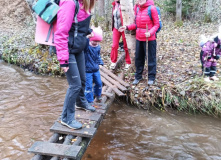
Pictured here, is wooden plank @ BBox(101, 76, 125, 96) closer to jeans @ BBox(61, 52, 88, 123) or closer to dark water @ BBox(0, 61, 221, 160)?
dark water @ BBox(0, 61, 221, 160)

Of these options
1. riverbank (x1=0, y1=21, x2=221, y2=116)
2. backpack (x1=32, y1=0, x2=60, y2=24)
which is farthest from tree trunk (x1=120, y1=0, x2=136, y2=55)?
backpack (x1=32, y1=0, x2=60, y2=24)

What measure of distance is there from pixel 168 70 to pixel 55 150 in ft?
13.8

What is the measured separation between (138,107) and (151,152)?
1.56 metres

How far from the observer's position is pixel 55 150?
2.82 metres

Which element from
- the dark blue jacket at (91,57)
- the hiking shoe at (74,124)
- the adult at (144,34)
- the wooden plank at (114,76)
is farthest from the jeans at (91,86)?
the adult at (144,34)

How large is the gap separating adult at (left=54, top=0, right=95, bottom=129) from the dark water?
4.15 ft

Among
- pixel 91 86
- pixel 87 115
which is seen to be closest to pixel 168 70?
pixel 91 86

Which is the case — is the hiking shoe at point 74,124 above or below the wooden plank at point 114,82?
below

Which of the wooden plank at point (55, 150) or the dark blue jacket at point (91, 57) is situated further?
the dark blue jacket at point (91, 57)

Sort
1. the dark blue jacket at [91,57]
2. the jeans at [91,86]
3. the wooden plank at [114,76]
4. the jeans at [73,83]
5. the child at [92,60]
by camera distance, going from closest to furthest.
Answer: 1. the jeans at [73,83]
2. the child at [92,60]
3. the dark blue jacket at [91,57]
4. the jeans at [91,86]
5. the wooden plank at [114,76]

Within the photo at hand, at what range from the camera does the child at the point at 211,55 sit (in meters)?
5.04

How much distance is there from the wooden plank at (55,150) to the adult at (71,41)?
0.45m

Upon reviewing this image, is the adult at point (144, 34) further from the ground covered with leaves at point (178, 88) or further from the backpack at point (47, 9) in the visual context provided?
the backpack at point (47, 9)

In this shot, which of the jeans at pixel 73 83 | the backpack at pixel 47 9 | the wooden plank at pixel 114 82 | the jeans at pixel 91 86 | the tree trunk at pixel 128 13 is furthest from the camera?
the tree trunk at pixel 128 13
